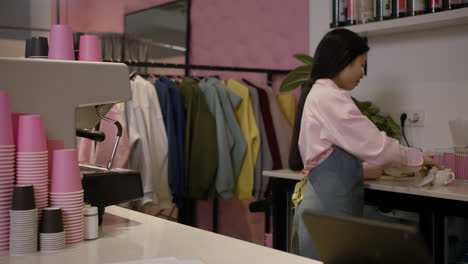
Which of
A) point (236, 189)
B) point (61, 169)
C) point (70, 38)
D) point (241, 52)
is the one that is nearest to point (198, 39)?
point (241, 52)

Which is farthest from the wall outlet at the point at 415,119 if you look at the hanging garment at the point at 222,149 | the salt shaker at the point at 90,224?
the salt shaker at the point at 90,224

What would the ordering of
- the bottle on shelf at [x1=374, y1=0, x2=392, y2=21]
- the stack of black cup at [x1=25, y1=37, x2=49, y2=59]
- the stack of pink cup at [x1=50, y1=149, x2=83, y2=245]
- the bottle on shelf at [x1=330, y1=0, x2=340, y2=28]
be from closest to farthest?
the stack of pink cup at [x1=50, y1=149, x2=83, y2=245] < the stack of black cup at [x1=25, y1=37, x2=49, y2=59] < the bottle on shelf at [x1=374, y1=0, x2=392, y2=21] < the bottle on shelf at [x1=330, y1=0, x2=340, y2=28]

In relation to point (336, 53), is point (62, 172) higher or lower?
lower

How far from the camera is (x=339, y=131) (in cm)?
195

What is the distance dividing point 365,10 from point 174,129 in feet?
4.39

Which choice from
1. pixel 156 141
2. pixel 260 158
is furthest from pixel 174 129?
pixel 260 158

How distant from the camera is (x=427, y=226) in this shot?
2.05 metres

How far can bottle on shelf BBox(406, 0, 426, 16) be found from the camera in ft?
8.44

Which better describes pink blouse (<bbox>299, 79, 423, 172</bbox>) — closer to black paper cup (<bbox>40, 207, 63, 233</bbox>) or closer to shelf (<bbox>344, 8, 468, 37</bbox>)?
shelf (<bbox>344, 8, 468, 37</bbox>)

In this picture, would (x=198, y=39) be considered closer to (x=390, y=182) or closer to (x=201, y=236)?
(x=390, y=182)

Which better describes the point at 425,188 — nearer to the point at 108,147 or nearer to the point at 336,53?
the point at 336,53

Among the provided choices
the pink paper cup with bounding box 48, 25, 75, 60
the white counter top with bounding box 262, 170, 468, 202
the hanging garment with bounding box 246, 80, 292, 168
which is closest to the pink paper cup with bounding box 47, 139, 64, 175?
the pink paper cup with bounding box 48, 25, 75, 60

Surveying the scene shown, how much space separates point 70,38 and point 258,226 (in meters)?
2.79

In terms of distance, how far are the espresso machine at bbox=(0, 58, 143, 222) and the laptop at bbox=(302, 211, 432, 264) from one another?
0.76 m
